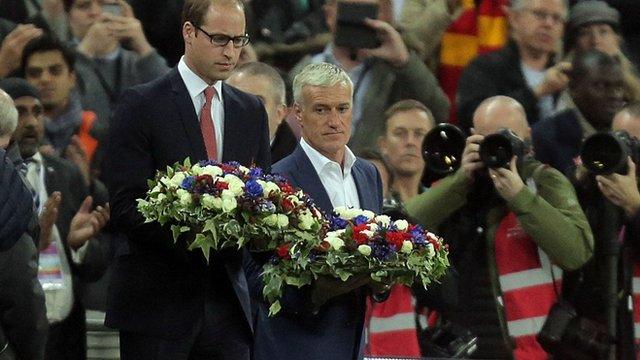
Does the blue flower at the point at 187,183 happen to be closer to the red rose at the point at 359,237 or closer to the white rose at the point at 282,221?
the white rose at the point at 282,221

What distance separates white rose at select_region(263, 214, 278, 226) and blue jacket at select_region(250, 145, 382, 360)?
0.30 metres

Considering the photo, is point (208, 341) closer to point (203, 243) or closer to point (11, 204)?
point (203, 243)

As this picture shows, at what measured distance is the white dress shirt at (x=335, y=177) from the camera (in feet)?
15.5

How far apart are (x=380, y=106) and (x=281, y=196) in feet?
11.8

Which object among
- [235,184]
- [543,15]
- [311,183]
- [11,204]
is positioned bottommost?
[11,204]

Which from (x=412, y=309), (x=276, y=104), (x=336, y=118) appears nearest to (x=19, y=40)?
(x=276, y=104)

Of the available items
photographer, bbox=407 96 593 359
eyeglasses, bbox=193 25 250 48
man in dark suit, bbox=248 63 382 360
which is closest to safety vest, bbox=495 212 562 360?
photographer, bbox=407 96 593 359

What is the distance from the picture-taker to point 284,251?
4.23 m

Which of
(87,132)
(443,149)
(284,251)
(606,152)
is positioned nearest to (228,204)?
(284,251)

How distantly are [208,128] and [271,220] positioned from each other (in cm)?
48

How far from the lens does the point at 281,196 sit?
419 cm

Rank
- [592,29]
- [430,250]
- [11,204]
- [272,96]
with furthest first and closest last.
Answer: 1. [592,29]
2. [272,96]
3. [11,204]
4. [430,250]

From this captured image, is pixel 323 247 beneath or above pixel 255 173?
beneath

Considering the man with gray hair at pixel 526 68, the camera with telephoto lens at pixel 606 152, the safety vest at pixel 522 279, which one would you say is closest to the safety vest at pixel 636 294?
the safety vest at pixel 522 279
